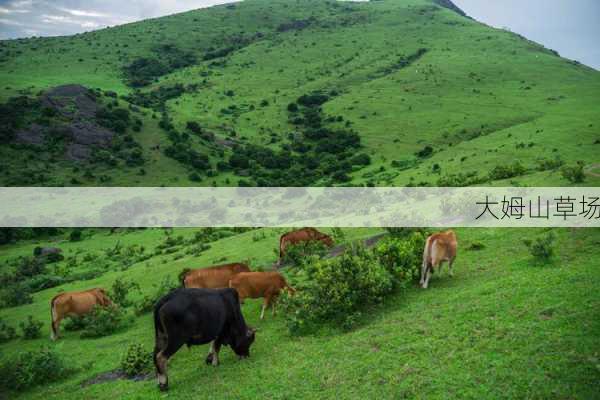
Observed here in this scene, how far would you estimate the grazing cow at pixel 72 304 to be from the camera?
17.5 m

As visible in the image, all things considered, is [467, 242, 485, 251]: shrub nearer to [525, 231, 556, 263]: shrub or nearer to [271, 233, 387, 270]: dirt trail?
[525, 231, 556, 263]: shrub

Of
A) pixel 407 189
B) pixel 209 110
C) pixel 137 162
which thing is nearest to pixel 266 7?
pixel 209 110

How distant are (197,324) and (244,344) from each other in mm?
1614

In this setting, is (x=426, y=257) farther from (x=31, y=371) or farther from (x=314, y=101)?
(x=314, y=101)

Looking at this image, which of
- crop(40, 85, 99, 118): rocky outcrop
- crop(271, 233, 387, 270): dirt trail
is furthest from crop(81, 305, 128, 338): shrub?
crop(40, 85, 99, 118): rocky outcrop

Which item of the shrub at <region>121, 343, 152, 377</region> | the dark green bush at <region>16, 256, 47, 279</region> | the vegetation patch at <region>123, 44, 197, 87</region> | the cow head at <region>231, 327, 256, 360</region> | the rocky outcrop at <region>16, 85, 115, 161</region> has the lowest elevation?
the dark green bush at <region>16, 256, 47, 279</region>

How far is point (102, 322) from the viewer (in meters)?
17.3

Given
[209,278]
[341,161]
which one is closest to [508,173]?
[209,278]

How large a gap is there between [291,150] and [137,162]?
91.2 feet

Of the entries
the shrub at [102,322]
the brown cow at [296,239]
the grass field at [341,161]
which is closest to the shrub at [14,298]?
the grass field at [341,161]

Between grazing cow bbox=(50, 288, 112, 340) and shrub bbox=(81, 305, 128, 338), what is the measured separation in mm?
395

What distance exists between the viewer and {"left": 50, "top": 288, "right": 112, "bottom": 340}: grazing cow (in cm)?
1755

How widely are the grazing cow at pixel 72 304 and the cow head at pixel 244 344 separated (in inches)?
355

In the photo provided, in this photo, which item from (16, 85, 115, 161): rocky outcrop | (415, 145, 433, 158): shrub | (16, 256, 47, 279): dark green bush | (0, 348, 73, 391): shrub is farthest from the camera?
(16, 85, 115, 161): rocky outcrop
